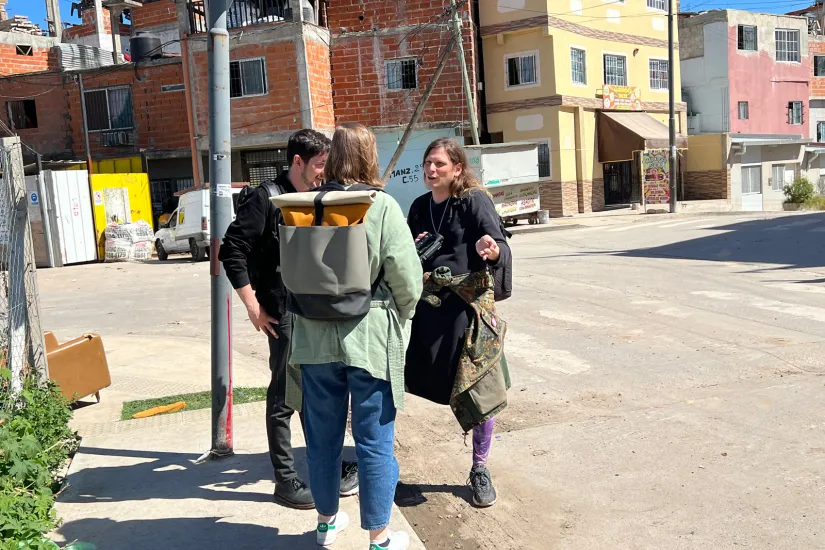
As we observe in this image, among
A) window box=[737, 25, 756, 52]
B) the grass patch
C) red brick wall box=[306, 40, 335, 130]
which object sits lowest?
the grass patch

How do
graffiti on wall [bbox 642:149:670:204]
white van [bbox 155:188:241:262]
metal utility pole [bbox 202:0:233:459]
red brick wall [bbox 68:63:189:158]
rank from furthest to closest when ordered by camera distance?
red brick wall [bbox 68:63:189:158]
graffiti on wall [bbox 642:149:670:204]
white van [bbox 155:188:241:262]
metal utility pole [bbox 202:0:233:459]

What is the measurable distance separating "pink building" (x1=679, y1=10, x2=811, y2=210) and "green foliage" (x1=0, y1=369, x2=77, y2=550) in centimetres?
3378

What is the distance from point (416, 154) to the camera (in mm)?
25812

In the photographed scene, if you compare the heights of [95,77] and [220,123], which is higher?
[95,77]

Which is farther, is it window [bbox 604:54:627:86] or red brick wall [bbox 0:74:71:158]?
window [bbox 604:54:627:86]

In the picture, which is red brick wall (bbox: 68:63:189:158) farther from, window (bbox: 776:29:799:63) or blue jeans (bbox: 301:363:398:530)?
window (bbox: 776:29:799:63)

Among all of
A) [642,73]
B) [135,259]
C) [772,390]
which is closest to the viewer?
[772,390]

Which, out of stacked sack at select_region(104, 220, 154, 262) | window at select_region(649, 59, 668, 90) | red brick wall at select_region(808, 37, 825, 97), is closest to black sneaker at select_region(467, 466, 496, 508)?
stacked sack at select_region(104, 220, 154, 262)

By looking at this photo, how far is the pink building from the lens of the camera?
35781 mm

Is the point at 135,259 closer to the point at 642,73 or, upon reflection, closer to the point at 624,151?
the point at 624,151

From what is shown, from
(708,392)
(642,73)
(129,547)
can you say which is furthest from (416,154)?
(129,547)

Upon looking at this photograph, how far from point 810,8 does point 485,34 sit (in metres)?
33.5

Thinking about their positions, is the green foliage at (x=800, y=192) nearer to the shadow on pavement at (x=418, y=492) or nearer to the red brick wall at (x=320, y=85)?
the red brick wall at (x=320, y=85)

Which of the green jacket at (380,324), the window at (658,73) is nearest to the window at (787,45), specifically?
the window at (658,73)
